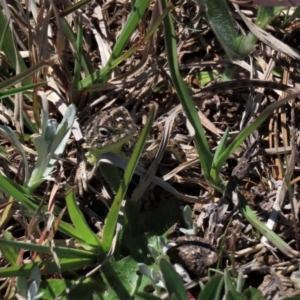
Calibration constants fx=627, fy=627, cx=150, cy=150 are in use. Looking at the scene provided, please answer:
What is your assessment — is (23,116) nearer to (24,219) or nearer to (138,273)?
(24,219)

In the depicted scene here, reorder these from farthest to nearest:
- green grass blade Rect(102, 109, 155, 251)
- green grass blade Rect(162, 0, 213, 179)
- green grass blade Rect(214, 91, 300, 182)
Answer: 1. green grass blade Rect(162, 0, 213, 179)
2. green grass blade Rect(214, 91, 300, 182)
3. green grass blade Rect(102, 109, 155, 251)

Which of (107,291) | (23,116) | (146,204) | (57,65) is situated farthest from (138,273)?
(57,65)

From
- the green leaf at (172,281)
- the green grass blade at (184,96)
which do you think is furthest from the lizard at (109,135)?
the green leaf at (172,281)

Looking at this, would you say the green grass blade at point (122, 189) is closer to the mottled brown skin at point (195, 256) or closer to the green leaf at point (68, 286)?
the green leaf at point (68, 286)

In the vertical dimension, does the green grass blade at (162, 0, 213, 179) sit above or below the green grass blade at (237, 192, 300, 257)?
above

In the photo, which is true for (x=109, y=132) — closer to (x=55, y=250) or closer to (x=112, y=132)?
(x=112, y=132)

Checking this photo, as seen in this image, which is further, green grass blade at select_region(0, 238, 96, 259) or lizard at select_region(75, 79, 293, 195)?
lizard at select_region(75, 79, 293, 195)

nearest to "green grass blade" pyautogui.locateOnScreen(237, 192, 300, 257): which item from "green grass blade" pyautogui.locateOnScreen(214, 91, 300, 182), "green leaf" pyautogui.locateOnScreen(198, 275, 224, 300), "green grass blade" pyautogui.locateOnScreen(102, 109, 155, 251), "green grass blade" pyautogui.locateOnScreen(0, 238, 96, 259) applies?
"green grass blade" pyautogui.locateOnScreen(214, 91, 300, 182)

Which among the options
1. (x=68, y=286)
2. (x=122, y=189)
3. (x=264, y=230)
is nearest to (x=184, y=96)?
(x=122, y=189)

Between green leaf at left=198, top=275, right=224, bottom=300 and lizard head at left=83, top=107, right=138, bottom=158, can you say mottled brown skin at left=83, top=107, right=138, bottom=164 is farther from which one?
green leaf at left=198, top=275, right=224, bottom=300
